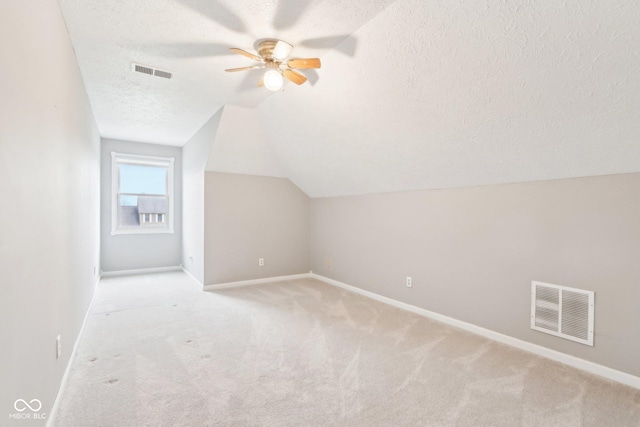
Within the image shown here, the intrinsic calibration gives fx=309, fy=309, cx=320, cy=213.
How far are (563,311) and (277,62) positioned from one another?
312 centimetres

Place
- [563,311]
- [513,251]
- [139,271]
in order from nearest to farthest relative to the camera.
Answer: [563,311] < [513,251] < [139,271]

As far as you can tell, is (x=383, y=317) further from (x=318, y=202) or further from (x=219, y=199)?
(x=219, y=199)

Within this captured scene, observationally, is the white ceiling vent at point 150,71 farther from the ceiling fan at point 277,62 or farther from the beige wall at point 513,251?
the beige wall at point 513,251

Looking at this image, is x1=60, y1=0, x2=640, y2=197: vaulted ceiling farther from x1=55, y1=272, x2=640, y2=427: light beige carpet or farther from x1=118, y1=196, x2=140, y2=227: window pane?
x1=118, y1=196, x2=140, y2=227: window pane

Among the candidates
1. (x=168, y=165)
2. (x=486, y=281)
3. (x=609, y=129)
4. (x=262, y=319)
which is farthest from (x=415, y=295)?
(x=168, y=165)

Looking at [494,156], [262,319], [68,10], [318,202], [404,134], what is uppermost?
[68,10]

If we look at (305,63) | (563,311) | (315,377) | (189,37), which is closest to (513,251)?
(563,311)

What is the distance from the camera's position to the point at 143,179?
6.03m

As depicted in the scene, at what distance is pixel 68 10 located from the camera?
6.98 ft

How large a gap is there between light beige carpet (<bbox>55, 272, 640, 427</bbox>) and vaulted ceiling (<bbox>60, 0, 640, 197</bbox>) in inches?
62.2

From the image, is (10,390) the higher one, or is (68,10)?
(68,10)

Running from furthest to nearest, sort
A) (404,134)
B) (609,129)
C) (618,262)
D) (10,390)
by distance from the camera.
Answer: (404,134) < (618,262) < (609,129) < (10,390)

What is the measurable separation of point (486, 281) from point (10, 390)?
3351 millimetres
